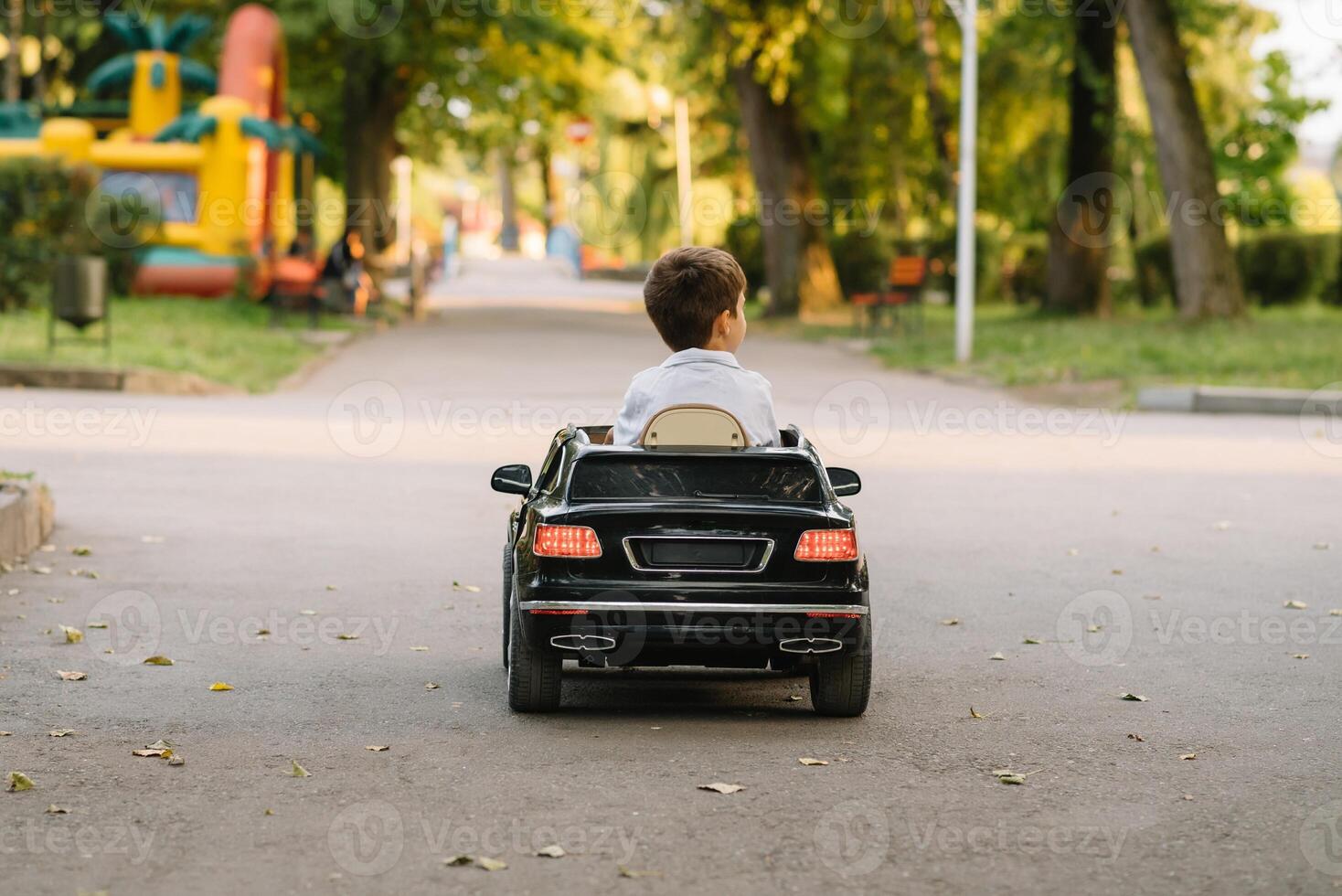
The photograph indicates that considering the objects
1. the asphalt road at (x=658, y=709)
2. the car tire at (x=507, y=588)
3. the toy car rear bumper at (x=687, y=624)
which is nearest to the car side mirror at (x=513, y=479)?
the car tire at (x=507, y=588)

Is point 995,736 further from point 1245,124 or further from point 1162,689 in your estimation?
point 1245,124

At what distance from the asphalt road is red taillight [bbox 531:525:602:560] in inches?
22.8

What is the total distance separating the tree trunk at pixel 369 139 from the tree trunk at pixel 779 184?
701cm

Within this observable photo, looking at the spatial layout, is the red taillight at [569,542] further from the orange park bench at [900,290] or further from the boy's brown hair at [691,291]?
the orange park bench at [900,290]

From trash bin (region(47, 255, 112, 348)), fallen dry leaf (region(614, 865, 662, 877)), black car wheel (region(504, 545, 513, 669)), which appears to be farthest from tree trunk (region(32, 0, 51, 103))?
fallen dry leaf (region(614, 865, 662, 877))

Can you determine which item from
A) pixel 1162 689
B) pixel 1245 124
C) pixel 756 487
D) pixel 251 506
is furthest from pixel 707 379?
pixel 1245 124

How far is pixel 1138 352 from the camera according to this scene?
24969 mm

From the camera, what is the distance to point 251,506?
12352 mm

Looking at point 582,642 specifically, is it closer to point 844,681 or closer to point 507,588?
point 844,681

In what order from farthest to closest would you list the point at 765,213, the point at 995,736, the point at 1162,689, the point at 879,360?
the point at 765,213, the point at 879,360, the point at 1162,689, the point at 995,736

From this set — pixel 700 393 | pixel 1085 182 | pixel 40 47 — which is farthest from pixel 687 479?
pixel 40 47

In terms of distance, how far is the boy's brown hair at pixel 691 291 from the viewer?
22.2 ft

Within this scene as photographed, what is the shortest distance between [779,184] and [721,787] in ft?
113

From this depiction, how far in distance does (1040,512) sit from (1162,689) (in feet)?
17.9
